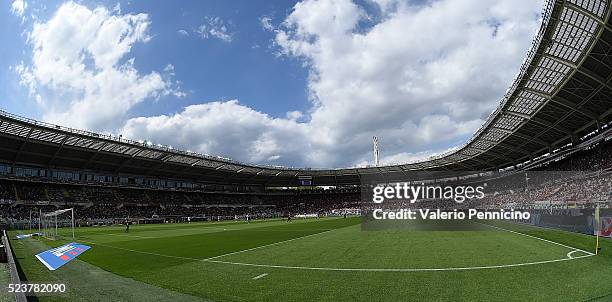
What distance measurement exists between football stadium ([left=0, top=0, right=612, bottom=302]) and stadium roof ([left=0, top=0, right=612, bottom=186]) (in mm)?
216

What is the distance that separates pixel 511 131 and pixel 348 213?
50959 millimetres

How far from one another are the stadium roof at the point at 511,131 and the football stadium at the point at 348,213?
216mm

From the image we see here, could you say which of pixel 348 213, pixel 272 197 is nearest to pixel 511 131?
pixel 348 213

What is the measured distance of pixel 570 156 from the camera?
56844mm

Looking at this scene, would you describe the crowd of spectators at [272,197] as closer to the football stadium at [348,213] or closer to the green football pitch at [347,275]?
the football stadium at [348,213]

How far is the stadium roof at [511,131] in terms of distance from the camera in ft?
94.2

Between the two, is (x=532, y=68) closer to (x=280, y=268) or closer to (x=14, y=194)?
(x=280, y=268)

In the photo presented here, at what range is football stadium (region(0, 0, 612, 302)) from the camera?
10633mm

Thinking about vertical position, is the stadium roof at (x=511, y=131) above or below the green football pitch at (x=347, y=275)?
above

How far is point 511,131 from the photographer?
5475cm

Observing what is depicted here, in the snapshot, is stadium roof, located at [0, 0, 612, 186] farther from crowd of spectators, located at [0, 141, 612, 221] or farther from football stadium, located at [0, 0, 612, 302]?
crowd of spectators, located at [0, 141, 612, 221]

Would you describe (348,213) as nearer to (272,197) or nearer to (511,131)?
(272,197)

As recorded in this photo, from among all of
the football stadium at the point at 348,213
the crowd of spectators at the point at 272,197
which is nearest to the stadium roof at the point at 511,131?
the football stadium at the point at 348,213

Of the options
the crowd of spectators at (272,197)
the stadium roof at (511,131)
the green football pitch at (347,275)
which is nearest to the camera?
the green football pitch at (347,275)
